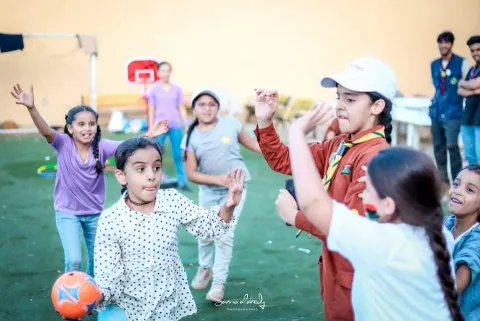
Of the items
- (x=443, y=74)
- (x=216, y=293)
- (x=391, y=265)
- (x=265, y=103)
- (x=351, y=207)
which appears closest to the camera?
(x=391, y=265)

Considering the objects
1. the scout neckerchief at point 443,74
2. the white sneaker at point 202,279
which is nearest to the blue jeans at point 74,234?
the white sneaker at point 202,279

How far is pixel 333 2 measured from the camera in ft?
48.6

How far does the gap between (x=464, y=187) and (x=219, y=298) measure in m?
2.10

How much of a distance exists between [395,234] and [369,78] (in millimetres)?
919

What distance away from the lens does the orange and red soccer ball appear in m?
2.66

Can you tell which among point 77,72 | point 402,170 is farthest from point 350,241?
point 77,72

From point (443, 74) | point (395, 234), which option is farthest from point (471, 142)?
point (395, 234)

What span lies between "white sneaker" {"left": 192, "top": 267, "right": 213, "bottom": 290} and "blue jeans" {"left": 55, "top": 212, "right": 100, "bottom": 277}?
0.88 meters

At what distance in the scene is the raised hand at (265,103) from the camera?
9.35 feet

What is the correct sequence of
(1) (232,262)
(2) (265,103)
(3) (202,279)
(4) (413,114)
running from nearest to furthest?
(2) (265,103) < (3) (202,279) < (1) (232,262) < (4) (413,114)

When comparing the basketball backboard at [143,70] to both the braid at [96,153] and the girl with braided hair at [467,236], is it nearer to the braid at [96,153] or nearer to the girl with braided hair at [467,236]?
the braid at [96,153]

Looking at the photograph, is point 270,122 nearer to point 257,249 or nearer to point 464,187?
point 464,187

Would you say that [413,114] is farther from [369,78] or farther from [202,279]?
[369,78]

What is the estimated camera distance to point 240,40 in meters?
14.9
